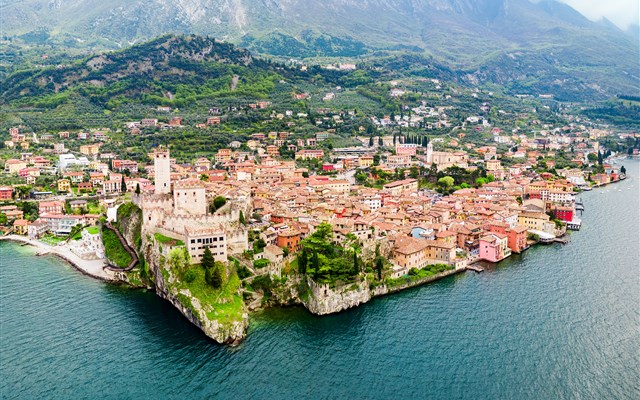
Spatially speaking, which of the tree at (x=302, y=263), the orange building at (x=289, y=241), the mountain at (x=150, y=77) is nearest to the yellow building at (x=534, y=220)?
the orange building at (x=289, y=241)

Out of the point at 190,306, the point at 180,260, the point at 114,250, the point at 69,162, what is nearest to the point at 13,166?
the point at 69,162

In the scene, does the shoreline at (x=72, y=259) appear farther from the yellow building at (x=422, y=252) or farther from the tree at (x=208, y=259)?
the yellow building at (x=422, y=252)

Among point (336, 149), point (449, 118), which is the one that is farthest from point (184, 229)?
point (449, 118)

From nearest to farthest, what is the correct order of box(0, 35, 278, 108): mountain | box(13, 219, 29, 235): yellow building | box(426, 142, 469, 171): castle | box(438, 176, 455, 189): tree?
box(13, 219, 29, 235): yellow building
box(438, 176, 455, 189): tree
box(426, 142, 469, 171): castle
box(0, 35, 278, 108): mountain

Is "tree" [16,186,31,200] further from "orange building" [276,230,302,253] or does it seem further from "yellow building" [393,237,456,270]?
"yellow building" [393,237,456,270]

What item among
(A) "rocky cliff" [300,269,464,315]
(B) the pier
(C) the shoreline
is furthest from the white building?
(B) the pier

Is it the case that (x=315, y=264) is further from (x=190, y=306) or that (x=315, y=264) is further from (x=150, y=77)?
(x=150, y=77)
